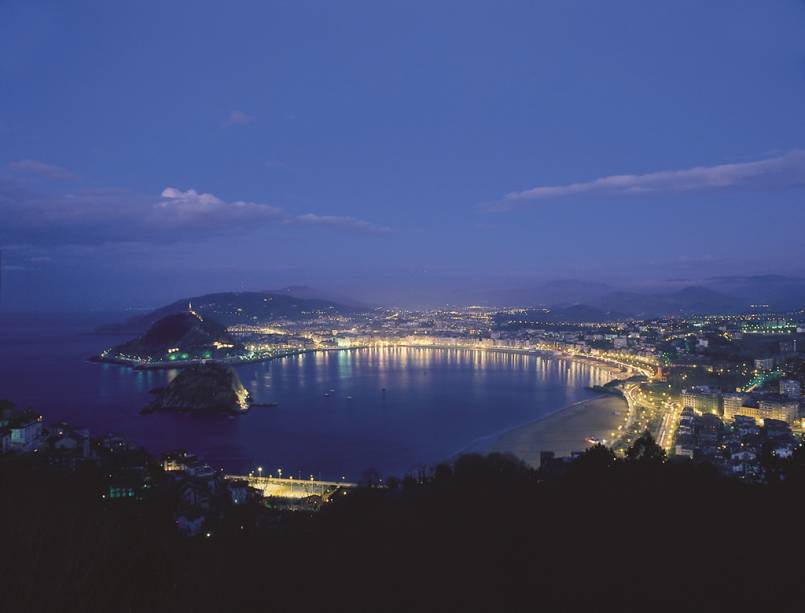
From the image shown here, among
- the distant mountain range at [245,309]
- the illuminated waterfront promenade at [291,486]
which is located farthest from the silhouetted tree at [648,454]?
the distant mountain range at [245,309]

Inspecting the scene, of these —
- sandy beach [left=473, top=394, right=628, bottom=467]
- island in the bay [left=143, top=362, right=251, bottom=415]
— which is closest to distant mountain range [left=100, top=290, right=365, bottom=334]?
island in the bay [left=143, top=362, right=251, bottom=415]

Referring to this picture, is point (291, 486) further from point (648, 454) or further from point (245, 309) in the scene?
point (245, 309)

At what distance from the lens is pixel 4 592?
3.59 ft

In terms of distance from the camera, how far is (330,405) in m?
11.0

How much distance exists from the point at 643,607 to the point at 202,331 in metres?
21.3

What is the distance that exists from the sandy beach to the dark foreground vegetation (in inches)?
129

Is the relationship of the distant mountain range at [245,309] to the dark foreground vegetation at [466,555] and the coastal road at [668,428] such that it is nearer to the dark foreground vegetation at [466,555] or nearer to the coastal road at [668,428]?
the coastal road at [668,428]

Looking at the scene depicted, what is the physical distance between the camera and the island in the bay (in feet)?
35.6

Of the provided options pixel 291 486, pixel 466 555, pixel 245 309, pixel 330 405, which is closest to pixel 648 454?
pixel 466 555

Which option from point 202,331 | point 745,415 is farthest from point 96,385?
point 745,415

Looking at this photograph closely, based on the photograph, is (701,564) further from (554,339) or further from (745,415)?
(554,339)

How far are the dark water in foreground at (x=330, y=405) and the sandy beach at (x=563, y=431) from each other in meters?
0.46

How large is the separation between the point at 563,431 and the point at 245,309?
31578mm

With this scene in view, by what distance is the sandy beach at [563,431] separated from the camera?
7188 mm
